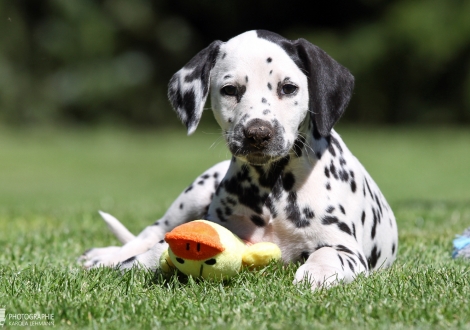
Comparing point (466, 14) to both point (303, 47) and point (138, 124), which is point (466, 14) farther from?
point (303, 47)

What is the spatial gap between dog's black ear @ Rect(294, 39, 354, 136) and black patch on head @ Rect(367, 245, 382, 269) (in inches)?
40.3

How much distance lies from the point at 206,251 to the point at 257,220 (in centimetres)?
70

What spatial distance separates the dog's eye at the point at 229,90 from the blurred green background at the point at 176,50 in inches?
1098

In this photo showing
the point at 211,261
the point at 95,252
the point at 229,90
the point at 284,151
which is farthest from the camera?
the point at 95,252

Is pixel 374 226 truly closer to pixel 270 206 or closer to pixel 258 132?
pixel 270 206

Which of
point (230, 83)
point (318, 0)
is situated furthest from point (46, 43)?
point (230, 83)

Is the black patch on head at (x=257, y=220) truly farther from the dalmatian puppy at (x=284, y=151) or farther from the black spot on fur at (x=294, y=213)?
the black spot on fur at (x=294, y=213)

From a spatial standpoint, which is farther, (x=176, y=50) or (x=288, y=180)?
(x=176, y=50)

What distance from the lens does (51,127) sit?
111 ft

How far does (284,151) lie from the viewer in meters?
4.67

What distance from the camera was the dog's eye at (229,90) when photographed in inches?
192

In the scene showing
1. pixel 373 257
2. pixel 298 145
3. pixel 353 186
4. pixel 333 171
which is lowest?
pixel 373 257

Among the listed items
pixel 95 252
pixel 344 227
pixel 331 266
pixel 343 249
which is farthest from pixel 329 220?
pixel 95 252

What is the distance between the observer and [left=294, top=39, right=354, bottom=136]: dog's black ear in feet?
16.1
